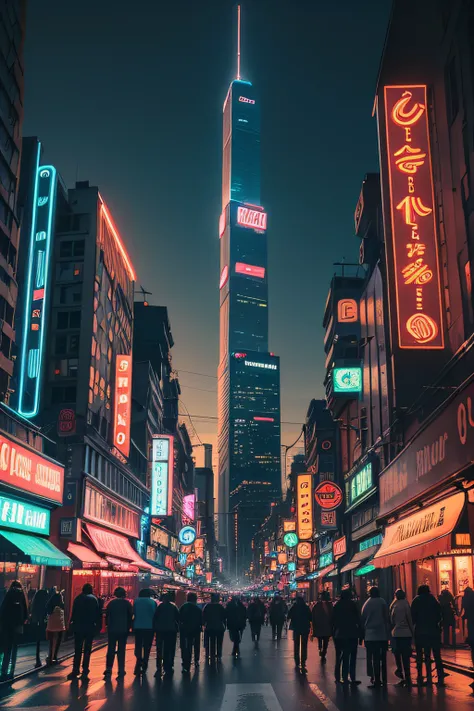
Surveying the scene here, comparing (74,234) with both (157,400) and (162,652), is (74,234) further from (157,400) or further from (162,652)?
(157,400)

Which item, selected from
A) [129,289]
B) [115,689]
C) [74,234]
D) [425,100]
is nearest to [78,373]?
[74,234]

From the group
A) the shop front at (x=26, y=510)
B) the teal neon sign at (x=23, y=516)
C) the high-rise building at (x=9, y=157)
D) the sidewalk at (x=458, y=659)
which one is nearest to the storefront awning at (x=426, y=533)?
the sidewalk at (x=458, y=659)

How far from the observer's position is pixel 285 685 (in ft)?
49.0

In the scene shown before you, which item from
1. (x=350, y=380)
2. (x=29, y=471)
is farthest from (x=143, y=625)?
(x=350, y=380)

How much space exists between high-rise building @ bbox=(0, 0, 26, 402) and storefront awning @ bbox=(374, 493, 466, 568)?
19300 mm

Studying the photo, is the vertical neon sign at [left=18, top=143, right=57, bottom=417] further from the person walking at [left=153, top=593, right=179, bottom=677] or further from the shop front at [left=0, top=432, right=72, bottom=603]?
the person walking at [left=153, top=593, right=179, bottom=677]

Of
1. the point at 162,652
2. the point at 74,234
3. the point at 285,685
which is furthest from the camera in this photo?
the point at 74,234

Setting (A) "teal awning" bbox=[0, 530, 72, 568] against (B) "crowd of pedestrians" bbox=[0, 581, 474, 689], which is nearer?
(B) "crowd of pedestrians" bbox=[0, 581, 474, 689]

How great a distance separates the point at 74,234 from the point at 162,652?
3372 cm

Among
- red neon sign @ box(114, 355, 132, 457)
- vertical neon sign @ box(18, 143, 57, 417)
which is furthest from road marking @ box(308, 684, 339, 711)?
red neon sign @ box(114, 355, 132, 457)

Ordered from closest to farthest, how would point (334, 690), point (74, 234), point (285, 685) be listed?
point (334, 690) < point (285, 685) < point (74, 234)

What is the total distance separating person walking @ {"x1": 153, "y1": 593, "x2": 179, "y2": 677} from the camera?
17234 mm

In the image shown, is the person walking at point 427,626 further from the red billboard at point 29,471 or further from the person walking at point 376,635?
the red billboard at point 29,471

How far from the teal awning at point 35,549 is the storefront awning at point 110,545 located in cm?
1000
